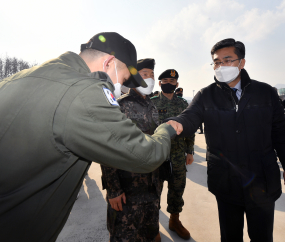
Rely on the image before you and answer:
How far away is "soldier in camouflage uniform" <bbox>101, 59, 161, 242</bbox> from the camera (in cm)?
175

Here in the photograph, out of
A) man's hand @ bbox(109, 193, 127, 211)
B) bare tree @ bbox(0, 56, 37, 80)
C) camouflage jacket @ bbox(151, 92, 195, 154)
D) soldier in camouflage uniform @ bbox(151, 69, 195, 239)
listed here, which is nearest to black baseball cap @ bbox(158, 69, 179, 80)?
soldier in camouflage uniform @ bbox(151, 69, 195, 239)

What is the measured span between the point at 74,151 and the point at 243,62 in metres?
1.98

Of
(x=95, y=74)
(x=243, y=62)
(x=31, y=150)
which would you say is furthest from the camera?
(x=243, y=62)

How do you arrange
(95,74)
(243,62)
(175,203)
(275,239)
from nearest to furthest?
(95,74) < (243,62) < (275,239) < (175,203)

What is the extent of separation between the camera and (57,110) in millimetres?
718

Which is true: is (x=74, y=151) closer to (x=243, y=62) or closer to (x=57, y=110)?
(x=57, y=110)

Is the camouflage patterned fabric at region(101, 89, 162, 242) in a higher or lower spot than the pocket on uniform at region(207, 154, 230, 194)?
lower

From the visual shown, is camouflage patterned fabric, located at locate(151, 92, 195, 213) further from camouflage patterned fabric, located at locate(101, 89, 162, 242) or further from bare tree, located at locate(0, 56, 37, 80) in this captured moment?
bare tree, located at locate(0, 56, 37, 80)

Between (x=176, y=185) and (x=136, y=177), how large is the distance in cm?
107

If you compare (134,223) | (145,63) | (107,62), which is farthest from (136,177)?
(145,63)

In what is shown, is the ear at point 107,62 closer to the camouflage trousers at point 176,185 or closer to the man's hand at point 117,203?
the man's hand at point 117,203

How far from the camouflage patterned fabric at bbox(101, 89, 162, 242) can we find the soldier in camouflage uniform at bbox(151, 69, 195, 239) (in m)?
0.60

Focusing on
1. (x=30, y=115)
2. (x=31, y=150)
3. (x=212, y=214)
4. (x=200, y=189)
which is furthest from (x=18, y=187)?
(x=200, y=189)

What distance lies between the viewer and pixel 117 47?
1230mm
